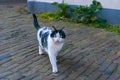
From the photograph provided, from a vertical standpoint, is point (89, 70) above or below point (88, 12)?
below

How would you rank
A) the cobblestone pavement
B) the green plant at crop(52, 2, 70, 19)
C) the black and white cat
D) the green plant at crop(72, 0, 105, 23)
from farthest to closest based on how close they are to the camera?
the green plant at crop(52, 2, 70, 19), the green plant at crop(72, 0, 105, 23), the cobblestone pavement, the black and white cat

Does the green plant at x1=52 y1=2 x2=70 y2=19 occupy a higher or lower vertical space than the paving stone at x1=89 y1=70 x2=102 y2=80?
higher

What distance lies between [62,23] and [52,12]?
999mm

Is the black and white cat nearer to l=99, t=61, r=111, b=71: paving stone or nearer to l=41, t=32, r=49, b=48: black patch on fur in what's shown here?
l=41, t=32, r=49, b=48: black patch on fur

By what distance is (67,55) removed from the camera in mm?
5852

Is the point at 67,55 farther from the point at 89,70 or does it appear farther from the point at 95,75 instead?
the point at 95,75

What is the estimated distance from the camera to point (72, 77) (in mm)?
4852

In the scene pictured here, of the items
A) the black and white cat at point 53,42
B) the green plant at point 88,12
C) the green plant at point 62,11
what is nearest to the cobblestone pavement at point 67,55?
the black and white cat at point 53,42

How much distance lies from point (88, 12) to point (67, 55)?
289cm

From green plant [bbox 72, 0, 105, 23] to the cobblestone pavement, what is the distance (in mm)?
362

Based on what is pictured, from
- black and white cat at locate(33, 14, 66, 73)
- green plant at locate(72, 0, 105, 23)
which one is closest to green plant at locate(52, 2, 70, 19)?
green plant at locate(72, 0, 105, 23)

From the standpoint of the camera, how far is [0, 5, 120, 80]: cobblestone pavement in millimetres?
4953

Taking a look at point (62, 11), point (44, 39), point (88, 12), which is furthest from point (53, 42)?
point (62, 11)

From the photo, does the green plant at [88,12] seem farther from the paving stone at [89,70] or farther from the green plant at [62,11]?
the paving stone at [89,70]
